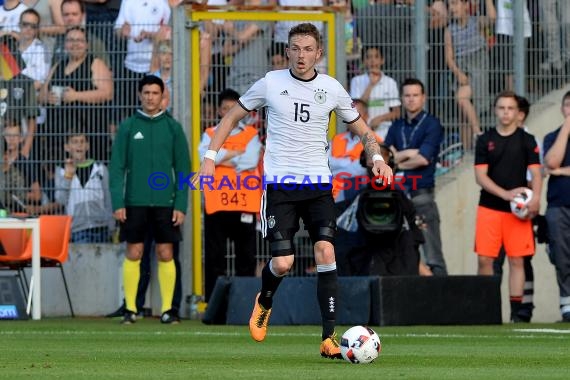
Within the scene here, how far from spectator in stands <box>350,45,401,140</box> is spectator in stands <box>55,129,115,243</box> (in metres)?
3.23

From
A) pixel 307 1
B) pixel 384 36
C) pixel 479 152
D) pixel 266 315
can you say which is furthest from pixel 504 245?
pixel 266 315

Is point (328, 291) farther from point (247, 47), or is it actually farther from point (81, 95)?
point (81, 95)

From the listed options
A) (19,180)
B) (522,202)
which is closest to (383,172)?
(522,202)

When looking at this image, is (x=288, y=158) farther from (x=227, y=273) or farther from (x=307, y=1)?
(x=307, y=1)

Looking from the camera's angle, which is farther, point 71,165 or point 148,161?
point 71,165

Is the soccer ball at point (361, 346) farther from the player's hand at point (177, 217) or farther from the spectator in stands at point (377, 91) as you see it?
the spectator in stands at point (377, 91)

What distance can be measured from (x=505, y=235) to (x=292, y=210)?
571 centimetres

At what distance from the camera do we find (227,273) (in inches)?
666

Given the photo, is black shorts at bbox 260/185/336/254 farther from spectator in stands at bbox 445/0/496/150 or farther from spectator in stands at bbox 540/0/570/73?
spectator in stands at bbox 540/0/570/73

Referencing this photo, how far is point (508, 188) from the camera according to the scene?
1541 cm

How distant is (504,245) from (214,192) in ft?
11.1

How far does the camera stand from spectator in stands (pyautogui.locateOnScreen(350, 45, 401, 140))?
1706cm

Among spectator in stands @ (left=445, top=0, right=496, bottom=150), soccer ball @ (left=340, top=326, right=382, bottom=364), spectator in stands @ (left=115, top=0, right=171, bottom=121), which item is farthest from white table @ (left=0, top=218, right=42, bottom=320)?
soccer ball @ (left=340, top=326, right=382, bottom=364)

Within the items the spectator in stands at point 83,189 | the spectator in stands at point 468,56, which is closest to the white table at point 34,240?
the spectator in stands at point 83,189
